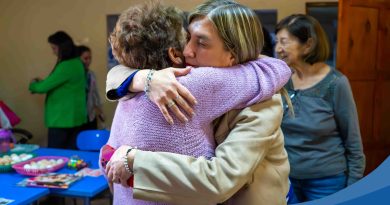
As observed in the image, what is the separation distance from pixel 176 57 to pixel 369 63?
7.10 feet

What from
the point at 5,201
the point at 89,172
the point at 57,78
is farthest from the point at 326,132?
the point at 57,78

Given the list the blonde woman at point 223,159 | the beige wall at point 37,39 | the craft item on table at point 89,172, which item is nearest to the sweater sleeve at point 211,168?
the blonde woman at point 223,159

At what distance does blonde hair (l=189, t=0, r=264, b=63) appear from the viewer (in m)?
0.97

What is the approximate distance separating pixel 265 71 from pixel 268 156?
0.68 ft

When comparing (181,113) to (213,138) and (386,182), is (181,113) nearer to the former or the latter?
(213,138)

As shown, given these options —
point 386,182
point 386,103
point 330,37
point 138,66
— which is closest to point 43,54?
point 330,37

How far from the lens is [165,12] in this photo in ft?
3.36

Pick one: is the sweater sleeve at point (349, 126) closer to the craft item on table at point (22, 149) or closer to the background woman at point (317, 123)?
the background woman at point (317, 123)

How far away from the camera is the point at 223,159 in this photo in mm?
899

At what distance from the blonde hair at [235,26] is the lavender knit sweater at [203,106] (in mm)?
43

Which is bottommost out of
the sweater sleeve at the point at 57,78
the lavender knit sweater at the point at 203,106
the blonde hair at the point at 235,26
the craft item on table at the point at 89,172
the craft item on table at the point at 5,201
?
the craft item on table at the point at 89,172

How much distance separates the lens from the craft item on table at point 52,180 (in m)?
2.18

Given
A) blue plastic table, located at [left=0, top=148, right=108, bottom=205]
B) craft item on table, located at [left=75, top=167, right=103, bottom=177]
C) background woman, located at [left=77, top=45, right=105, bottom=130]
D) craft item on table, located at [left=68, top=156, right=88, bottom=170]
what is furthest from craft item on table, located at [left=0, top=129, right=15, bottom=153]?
background woman, located at [left=77, top=45, right=105, bottom=130]

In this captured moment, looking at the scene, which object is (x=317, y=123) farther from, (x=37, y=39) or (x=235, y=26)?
(x=37, y=39)
